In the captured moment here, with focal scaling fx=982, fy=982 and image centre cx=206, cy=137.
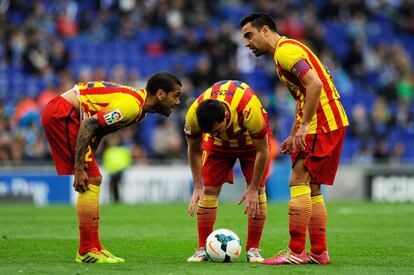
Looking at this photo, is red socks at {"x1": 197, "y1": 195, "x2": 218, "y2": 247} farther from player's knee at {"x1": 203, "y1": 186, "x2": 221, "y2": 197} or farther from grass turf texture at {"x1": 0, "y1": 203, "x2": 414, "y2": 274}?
grass turf texture at {"x1": 0, "y1": 203, "x2": 414, "y2": 274}

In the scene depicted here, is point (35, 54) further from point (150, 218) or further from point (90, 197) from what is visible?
point (90, 197)

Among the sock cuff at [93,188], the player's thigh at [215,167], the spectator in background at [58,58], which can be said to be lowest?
the sock cuff at [93,188]

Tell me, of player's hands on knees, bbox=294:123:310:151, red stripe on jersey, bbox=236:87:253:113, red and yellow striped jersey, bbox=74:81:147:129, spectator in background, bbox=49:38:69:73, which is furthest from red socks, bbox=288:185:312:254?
spectator in background, bbox=49:38:69:73

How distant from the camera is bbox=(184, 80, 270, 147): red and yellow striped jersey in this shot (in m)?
9.49

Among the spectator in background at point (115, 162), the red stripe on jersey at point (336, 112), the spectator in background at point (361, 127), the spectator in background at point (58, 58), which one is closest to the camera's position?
the red stripe on jersey at point (336, 112)

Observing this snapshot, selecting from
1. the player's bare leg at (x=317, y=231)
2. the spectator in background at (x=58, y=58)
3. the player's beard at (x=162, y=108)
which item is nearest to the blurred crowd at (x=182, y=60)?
the spectator in background at (x=58, y=58)

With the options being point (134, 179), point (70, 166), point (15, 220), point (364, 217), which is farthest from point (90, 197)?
point (134, 179)

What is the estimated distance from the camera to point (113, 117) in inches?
368

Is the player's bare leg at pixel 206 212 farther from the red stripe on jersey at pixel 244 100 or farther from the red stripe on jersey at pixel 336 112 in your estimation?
the red stripe on jersey at pixel 336 112

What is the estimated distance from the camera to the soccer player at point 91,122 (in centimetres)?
938

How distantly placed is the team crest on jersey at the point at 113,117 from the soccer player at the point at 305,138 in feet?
4.68

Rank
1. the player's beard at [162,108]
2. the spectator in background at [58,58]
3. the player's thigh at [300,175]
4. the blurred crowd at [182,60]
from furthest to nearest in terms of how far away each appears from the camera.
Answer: the spectator in background at [58,58]
the blurred crowd at [182,60]
the player's beard at [162,108]
the player's thigh at [300,175]

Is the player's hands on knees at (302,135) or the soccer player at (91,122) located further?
the soccer player at (91,122)

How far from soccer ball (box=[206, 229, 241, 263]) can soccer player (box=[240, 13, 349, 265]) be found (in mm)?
462
